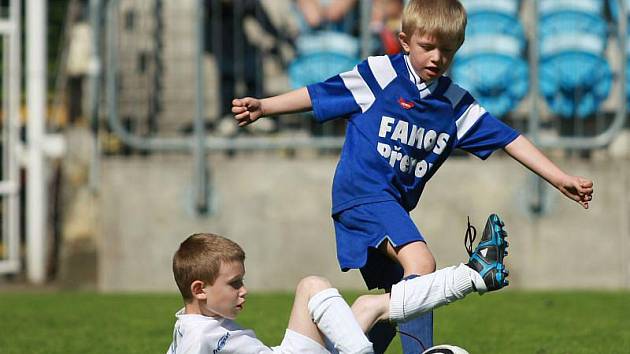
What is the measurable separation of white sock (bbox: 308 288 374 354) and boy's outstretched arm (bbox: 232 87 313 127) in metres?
0.66

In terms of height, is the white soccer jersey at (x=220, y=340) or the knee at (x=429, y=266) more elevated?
the knee at (x=429, y=266)

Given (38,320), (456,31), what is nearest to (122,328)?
(38,320)

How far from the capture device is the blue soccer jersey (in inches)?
173

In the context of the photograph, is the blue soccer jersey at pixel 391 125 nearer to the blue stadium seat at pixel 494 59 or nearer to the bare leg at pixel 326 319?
the bare leg at pixel 326 319

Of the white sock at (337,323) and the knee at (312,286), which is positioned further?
the knee at (312,286)

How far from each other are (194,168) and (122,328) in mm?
2499

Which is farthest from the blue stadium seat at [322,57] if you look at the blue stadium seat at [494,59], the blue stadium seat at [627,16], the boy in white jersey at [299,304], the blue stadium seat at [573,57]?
the boy in white jersey at [299,304]

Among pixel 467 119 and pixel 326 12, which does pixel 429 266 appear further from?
pixel 326 12

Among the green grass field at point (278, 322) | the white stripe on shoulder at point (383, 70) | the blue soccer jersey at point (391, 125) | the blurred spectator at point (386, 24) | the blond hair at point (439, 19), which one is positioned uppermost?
the blurred spectator at point (386, 24)

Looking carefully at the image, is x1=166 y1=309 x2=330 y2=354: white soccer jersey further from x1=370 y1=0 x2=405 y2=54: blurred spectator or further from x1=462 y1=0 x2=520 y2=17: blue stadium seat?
x1=462 y1=0 x2=520 y2=17: blue stadium seat

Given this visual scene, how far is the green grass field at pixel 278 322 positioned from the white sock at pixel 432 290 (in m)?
1.64

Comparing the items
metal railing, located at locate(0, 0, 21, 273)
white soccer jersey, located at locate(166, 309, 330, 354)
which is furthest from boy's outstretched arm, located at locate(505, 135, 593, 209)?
metal railing, located at locate(0, 0, 21, 273)

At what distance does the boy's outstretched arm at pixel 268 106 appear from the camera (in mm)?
4254

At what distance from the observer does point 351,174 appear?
4410 millimetres
